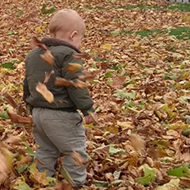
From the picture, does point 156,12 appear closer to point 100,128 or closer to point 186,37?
point 186,37

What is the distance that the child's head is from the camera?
10.0 ft

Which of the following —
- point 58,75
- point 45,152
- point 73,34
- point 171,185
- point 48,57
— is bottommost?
point 171,185

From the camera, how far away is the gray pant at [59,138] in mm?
3111

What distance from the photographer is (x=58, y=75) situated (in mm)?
3057

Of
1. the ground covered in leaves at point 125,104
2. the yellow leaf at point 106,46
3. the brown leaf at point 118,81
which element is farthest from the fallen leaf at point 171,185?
the yellow leaf at point 106,46

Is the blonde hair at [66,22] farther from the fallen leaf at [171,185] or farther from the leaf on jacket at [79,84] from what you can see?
the fallen leaf at [171,185]

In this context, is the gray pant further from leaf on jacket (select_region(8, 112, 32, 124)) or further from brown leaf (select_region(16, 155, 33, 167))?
brown leaf (select_region(16, 155, 33, 167))

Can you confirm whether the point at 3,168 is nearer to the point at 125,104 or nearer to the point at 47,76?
the point at 47,76

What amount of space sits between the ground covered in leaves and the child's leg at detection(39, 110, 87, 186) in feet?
0.65

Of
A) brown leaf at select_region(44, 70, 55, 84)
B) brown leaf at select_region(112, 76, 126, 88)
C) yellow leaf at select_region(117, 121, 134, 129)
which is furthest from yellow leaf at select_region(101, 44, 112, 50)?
brown leaf at select_region(44, 70, 55, 84)

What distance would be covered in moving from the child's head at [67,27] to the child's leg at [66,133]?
1.81 ft

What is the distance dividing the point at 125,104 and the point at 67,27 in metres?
2.65

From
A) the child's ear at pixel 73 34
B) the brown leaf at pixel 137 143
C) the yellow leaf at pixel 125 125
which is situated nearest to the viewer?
the child's ear at pixel 73 34

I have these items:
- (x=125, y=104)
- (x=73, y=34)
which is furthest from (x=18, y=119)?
(x=125, y=104)
